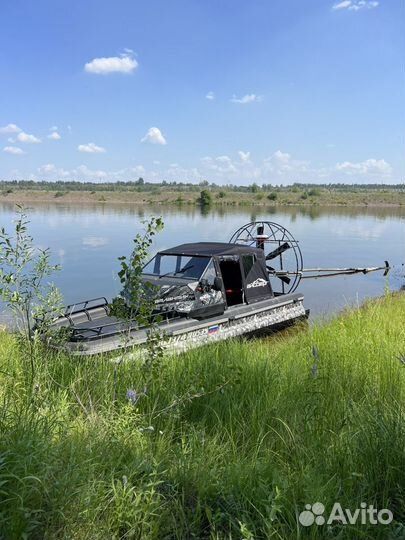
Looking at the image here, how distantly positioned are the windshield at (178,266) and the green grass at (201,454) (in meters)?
3.35

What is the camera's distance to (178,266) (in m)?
8.17

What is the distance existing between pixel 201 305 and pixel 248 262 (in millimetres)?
1686

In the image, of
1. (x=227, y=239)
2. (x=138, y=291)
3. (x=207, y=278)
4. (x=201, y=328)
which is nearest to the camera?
(x=138, y=291)

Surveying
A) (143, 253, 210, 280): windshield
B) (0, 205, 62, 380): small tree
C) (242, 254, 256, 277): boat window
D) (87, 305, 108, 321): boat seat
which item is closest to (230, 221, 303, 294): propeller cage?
(242, 254, 256, 277): boat window

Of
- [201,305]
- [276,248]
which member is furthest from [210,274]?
[276,248]

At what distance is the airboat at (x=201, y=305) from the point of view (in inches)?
250

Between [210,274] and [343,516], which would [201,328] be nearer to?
[210,274]

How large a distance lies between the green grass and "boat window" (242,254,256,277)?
13.6 feet

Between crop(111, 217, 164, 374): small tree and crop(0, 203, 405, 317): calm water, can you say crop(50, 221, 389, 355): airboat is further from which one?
crop(111, 217, 164, 374): small tree

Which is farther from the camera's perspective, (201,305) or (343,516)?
(201,305)

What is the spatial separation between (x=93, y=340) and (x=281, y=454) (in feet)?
11.0

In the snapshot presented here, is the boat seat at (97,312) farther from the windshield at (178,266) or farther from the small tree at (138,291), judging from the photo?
the small tree at (138,291)

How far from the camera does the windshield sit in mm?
7852

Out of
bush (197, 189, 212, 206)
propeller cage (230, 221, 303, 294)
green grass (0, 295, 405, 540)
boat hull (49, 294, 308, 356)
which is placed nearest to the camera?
green grass (0, 295, 405, 540)
